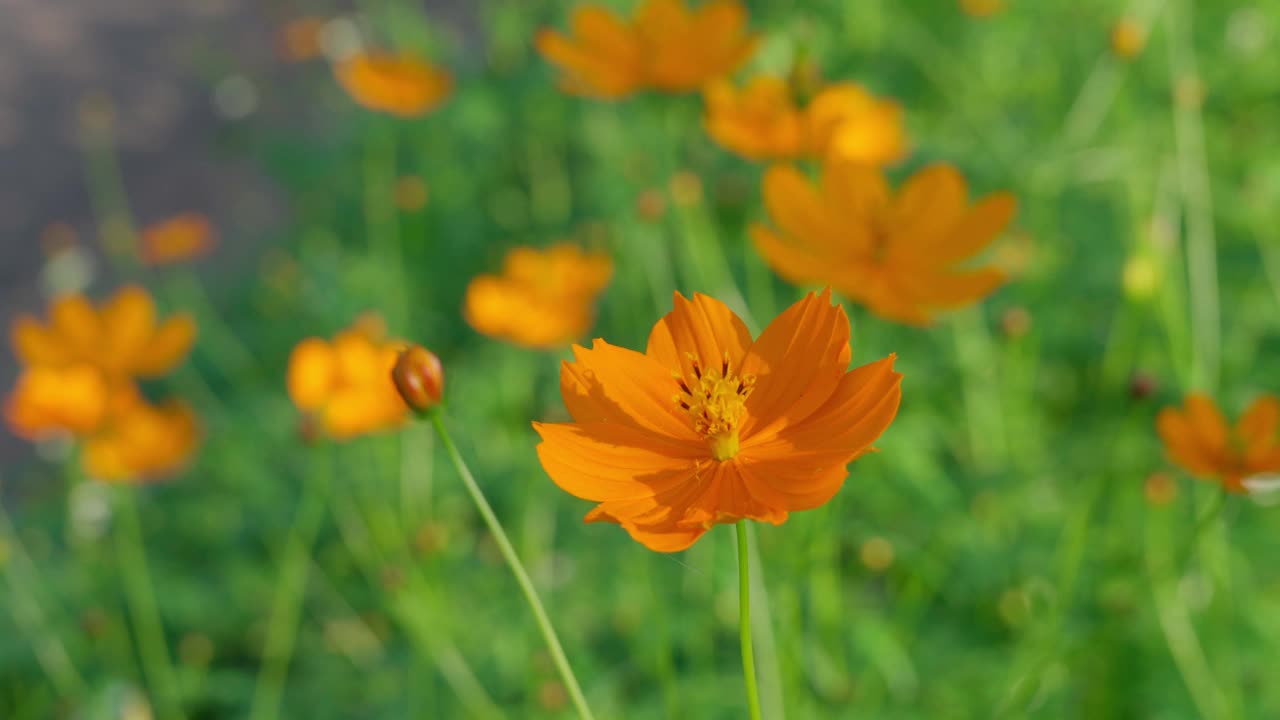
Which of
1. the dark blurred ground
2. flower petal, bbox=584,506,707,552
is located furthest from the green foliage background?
the dark blurred ground

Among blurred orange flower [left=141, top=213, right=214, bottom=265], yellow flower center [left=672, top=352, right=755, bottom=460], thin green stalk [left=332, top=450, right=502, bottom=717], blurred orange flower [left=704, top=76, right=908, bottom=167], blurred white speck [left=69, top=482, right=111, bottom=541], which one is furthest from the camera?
blurred orange flower [left=141, top=213, right=214, bottom=265]

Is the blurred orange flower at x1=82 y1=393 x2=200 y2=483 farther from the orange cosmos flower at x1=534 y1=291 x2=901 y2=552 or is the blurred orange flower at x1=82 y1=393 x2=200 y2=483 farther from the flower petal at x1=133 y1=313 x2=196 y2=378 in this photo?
the orange cosmos flower at x1=534 y1=291 x2=901 y2=552

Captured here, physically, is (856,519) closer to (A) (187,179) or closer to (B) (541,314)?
(B) (541,314)

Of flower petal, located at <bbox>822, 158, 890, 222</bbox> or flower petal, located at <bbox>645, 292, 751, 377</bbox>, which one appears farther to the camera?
flower petal, located at <bbox>822, 158, 890, 222</bbox>

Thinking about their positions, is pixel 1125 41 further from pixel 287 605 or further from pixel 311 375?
pixel 287 605

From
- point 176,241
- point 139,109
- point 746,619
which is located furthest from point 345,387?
point 139,109
